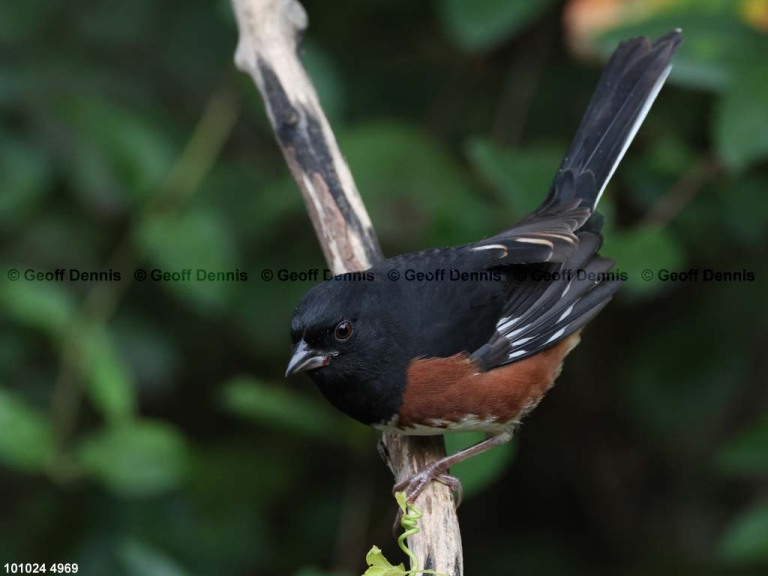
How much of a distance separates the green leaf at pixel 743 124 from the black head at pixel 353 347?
1.15 metres

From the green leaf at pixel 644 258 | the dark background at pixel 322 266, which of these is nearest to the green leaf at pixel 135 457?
the dark background at pixel 322 266

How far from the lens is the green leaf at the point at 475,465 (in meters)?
2.79

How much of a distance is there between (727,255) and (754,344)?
57cm

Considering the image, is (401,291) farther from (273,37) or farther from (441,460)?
(273,37)

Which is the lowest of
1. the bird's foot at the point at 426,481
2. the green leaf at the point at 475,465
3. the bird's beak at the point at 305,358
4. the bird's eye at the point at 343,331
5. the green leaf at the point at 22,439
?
the bird's foot at the point at 426,481

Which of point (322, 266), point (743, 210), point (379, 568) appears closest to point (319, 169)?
point (322, 266)

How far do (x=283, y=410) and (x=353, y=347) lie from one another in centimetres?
56

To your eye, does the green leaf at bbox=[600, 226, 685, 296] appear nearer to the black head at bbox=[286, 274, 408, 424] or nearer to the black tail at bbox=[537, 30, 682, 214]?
the black tail at bbox=[537, 30, 682, 214]

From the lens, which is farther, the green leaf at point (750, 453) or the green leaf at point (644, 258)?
the green leaf at point (750, 453)

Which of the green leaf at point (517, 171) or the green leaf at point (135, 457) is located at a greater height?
the green leaf at point (517, 171)

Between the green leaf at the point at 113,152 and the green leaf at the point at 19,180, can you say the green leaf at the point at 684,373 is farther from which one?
the green leaf at the point at 19,180

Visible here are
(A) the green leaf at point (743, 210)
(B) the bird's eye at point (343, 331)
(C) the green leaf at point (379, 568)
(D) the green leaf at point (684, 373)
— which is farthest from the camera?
(D) the green leaf at point (684, 373)

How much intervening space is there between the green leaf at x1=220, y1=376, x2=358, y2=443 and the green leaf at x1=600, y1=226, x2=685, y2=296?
1.05 metres

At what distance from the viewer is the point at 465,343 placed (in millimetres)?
2896
